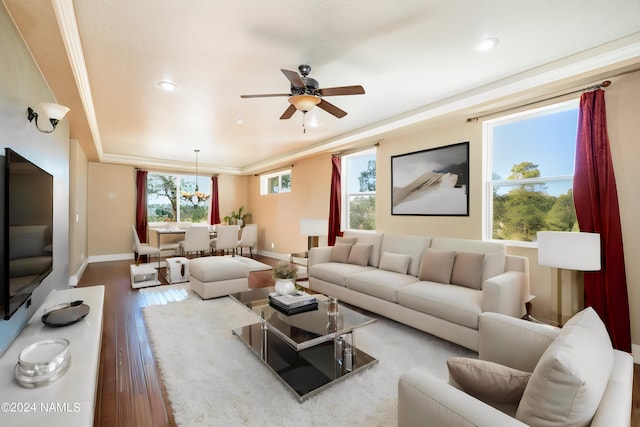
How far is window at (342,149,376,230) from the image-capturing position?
17.3 ft

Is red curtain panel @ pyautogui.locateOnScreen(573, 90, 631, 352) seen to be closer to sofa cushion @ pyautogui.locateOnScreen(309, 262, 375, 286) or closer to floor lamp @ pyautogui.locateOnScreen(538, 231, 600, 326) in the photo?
floor lamp @ pyautogui.locateOnScreen(538, 231, 600, 326)

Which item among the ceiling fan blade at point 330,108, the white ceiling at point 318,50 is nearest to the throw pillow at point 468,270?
the white ceiling at point 318,50

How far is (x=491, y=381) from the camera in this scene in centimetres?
119

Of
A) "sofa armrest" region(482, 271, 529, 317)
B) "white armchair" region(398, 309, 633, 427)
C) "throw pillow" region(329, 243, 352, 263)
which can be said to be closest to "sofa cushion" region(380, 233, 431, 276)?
"throw pillow" region(329, 243, 352, 263)

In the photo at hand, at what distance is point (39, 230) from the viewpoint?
201 cm

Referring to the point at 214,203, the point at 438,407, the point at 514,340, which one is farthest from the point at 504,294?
the point at 214,203

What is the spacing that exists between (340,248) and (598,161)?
9.94 ft

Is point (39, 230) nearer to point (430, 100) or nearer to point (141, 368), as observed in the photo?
point (141, 368)

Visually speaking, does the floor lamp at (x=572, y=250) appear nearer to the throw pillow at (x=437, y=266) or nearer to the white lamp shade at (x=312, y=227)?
the throw pillow at (x=437, y=266)

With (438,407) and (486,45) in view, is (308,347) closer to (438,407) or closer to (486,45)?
(438,407)

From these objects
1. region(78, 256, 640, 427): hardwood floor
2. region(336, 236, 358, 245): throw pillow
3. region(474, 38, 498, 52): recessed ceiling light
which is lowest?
region(78, 256, 640, 427): hardwood floor

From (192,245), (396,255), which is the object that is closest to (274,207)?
(192,245)

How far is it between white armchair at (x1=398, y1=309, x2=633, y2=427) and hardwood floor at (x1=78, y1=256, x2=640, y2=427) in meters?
1.32

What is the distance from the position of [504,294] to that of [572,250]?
63cm
